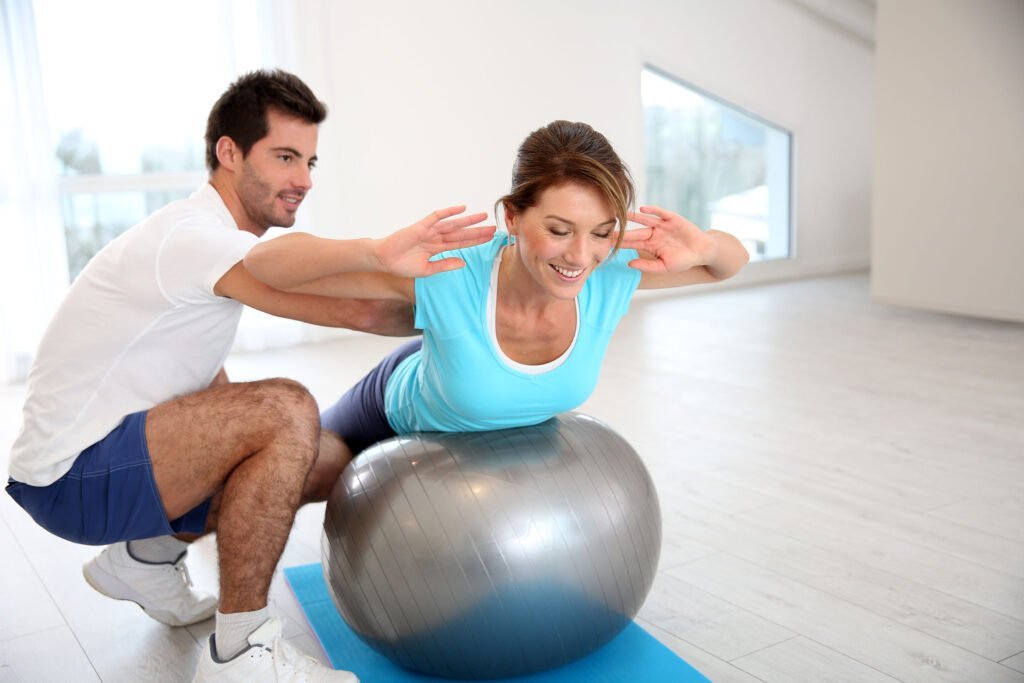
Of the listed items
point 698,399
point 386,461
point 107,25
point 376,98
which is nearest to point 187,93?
point 107,25

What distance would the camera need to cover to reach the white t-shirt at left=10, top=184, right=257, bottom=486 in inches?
68.9

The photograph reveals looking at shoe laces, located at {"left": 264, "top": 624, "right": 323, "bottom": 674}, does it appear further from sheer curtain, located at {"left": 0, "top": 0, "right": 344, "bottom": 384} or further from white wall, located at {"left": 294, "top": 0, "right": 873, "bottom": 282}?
white wall, located at {"left": 294, "top": 0, "right": 873, "bottom": 282}

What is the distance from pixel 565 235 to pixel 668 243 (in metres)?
0.24

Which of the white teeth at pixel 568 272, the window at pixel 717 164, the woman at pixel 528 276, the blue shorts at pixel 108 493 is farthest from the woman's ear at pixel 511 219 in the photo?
the window at pixel 717 164

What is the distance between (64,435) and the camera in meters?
1.74

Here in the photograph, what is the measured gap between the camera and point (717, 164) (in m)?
7.05

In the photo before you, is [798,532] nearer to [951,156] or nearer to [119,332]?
[119,332]

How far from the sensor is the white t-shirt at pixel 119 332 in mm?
1749

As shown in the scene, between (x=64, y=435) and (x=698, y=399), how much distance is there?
2517 mm

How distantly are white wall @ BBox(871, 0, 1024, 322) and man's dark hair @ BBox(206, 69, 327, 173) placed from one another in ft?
12.3

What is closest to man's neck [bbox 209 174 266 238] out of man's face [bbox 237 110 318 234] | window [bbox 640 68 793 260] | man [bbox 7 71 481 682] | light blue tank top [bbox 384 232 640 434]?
man's face [bbox 237 110 318 234]

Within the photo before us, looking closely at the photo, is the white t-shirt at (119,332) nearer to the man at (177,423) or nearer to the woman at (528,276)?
the man at (177,423)

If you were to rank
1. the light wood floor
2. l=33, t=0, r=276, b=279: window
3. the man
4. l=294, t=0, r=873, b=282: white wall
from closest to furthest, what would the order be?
the man < the light wood floor < l=33, t=0, r=276, b=279: window < l=294, t=0, r=873, b=282: white wall

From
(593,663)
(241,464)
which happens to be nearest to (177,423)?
(241,464)
